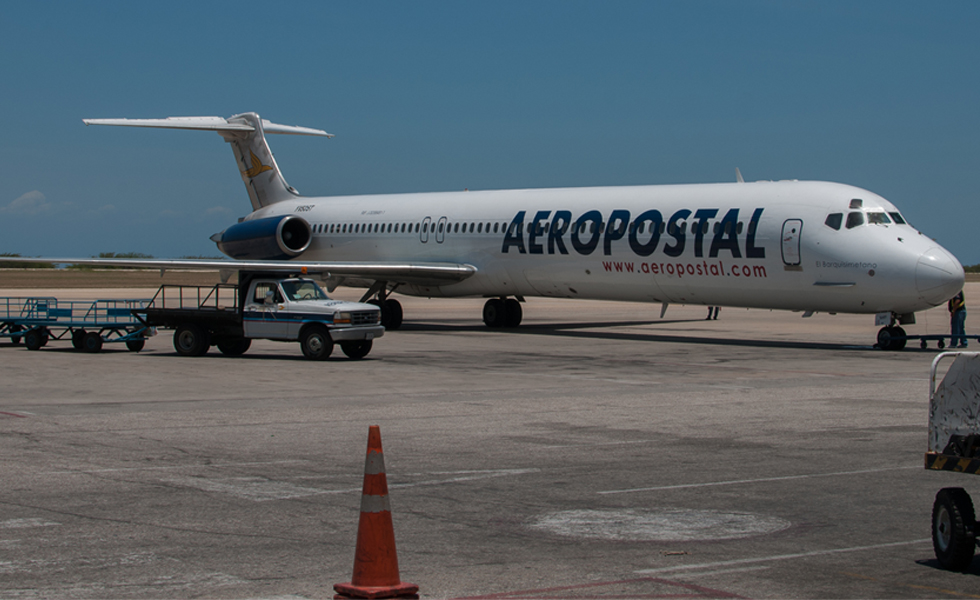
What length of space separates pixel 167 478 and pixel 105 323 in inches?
582

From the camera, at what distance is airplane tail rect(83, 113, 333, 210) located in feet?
122

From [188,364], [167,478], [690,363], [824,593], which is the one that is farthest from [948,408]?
[188,364]

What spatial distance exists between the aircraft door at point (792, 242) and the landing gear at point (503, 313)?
33.8 feet

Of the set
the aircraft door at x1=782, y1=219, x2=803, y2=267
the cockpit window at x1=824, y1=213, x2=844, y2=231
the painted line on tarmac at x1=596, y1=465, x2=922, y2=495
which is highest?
the cockpit window at x1=824, y1=213, x2=844, y2=231

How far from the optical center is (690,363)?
2041cm

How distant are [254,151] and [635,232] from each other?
17.4 metres

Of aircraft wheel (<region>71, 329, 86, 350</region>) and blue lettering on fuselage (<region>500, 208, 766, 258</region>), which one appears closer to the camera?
aircraft wheel (<region>71, 329, 86, 350</region>)

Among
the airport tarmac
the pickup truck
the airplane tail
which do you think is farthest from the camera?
the airplane tail

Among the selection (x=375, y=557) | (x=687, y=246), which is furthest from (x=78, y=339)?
(x=375, y=557)

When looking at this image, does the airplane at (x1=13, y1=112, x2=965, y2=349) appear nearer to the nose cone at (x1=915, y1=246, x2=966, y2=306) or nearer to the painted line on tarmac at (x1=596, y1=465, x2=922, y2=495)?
the nose cone at (x1=915, y1=246, x2=966, y2=306)

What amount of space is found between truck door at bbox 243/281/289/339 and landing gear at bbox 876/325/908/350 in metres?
12.6

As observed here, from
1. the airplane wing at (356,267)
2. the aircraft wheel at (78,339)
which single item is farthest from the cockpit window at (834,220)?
the aircraft wheel at (78,339)

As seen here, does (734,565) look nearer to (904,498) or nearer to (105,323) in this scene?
(904,498)

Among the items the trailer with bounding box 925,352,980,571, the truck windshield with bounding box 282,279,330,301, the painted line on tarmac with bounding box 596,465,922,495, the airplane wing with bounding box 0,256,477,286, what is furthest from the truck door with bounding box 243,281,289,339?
the trailer with bounding box 925,352,980,571
